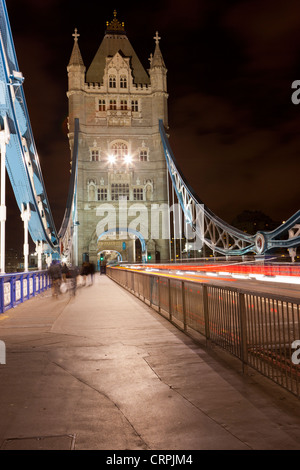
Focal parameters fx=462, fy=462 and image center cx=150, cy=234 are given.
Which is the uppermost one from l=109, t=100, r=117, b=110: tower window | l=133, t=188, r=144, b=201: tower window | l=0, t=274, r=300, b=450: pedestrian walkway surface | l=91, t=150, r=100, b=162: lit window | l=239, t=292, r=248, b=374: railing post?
l=109, t=100, r=117, b=110: tower window

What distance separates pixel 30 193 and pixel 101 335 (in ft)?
45.6

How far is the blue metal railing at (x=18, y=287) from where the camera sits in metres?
11.0

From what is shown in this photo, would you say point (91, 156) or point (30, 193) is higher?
point (91, 156)

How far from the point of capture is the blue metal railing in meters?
11.0

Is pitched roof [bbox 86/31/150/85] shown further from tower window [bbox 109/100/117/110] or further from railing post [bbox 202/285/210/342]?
railing post [bbox 202/285/210/342]

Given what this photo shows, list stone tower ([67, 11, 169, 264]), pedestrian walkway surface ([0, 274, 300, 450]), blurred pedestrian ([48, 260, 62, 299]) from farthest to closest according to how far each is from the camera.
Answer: stone tower ([67, 11, 169, 264]) → blurred pedestrian ([48, 260, 62, 299]) → pedestrian walkway surface ([0, 274, 300, 450])

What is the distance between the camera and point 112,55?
197 feet

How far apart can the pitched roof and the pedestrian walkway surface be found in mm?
57362

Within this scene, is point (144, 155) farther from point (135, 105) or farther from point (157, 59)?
point (157, 59)

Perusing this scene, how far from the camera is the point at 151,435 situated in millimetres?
3061

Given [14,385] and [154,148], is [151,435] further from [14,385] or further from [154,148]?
[154,148]

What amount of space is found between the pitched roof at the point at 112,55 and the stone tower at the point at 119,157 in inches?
54.3

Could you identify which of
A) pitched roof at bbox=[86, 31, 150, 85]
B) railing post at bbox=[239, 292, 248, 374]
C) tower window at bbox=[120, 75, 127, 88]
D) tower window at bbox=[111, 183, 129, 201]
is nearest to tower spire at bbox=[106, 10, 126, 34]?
pitched roof at bbox=[86, 31, 150, 85]
